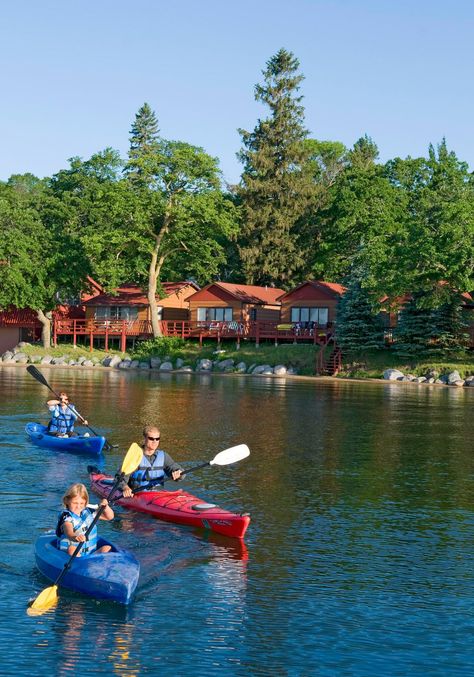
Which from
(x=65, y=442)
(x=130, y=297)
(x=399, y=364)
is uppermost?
(x=130, y=297)

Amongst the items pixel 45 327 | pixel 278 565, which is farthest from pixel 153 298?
pixel 278 565

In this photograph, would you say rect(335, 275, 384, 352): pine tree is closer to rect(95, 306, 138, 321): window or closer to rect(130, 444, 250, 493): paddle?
rect(95, 306, 138, 321): window

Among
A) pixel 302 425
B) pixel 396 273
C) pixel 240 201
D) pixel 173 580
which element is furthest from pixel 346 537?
pixel 240 201

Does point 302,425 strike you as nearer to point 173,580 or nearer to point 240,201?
point 173,580

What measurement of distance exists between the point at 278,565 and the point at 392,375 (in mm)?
41445

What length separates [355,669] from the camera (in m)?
8.83

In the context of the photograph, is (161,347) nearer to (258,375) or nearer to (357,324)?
(258,375)

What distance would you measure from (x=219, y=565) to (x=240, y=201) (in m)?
67.2

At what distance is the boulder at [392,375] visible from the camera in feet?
173

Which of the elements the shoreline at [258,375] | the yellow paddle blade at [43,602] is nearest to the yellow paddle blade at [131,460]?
the yellow paddle blade at [43,602]

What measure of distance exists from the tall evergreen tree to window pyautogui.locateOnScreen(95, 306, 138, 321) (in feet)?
33.7

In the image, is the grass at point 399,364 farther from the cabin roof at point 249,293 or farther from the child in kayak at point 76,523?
the child in kayak at point 76,523

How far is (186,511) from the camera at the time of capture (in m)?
14.1

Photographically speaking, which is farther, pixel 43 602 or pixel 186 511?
pixel 186 511
